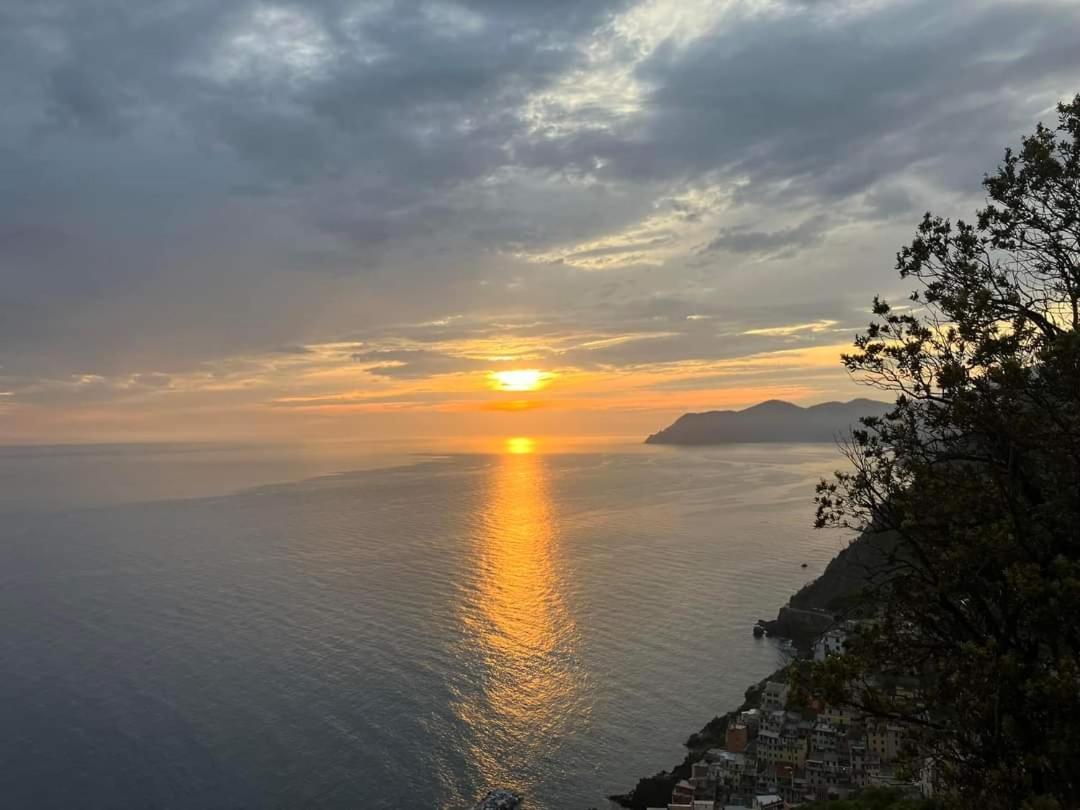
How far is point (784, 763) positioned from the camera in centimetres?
4453

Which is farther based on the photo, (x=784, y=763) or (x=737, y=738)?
(x=737, y=738)

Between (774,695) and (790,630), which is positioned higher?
(774,695)

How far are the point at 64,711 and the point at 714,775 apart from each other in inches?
1872

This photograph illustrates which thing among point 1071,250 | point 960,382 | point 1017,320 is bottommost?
point 960,382

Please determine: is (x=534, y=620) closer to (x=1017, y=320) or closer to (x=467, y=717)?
(x=467, y=717)

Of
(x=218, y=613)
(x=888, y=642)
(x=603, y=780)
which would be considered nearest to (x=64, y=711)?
(x=218, y=613)

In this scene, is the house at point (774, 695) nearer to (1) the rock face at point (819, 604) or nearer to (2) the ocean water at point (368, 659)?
(2) the ocean water at point (368, 659)

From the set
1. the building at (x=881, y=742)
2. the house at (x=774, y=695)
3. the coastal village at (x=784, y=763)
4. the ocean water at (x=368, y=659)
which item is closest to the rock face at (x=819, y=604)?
the ocean water at (x=368, y=659)

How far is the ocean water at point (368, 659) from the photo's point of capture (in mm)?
42844

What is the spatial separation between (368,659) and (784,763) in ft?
116

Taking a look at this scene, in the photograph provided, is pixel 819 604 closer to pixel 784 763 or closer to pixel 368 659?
pixel 784 763

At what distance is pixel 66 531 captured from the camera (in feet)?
424

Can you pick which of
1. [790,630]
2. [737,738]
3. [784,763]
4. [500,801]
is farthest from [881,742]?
[500,801]

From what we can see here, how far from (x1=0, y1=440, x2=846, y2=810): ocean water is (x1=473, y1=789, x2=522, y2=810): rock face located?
5.27ft
